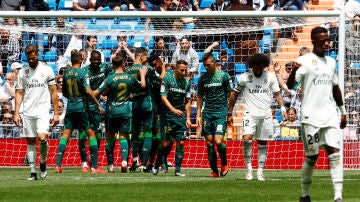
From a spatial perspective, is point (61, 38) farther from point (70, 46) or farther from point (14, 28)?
point (14, 28)

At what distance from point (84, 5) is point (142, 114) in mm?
9215

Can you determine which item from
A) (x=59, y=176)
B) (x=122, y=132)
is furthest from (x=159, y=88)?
(x=59, y=176)

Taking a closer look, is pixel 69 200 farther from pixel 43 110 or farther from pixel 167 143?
pixel 167 143

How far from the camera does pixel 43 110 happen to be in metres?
18.8

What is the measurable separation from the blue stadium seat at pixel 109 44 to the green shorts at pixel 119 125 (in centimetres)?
387

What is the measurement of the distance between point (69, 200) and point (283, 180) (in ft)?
18.7

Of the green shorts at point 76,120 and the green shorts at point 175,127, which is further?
the green shorts at point 76,120

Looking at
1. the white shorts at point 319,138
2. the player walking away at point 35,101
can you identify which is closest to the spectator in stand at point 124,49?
the player walking away at point 35,101

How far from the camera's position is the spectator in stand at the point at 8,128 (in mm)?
24766

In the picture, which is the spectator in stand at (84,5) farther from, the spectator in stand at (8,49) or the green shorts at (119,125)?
the green shorts at (119,125)

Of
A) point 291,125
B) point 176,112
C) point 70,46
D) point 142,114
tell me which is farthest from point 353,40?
point 70,46

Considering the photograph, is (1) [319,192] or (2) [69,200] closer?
(2) [69,200]

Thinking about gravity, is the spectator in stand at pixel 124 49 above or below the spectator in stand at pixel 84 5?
below

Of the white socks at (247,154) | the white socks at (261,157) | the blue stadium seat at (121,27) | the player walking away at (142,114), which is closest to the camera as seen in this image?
the white socks at (261,157)
